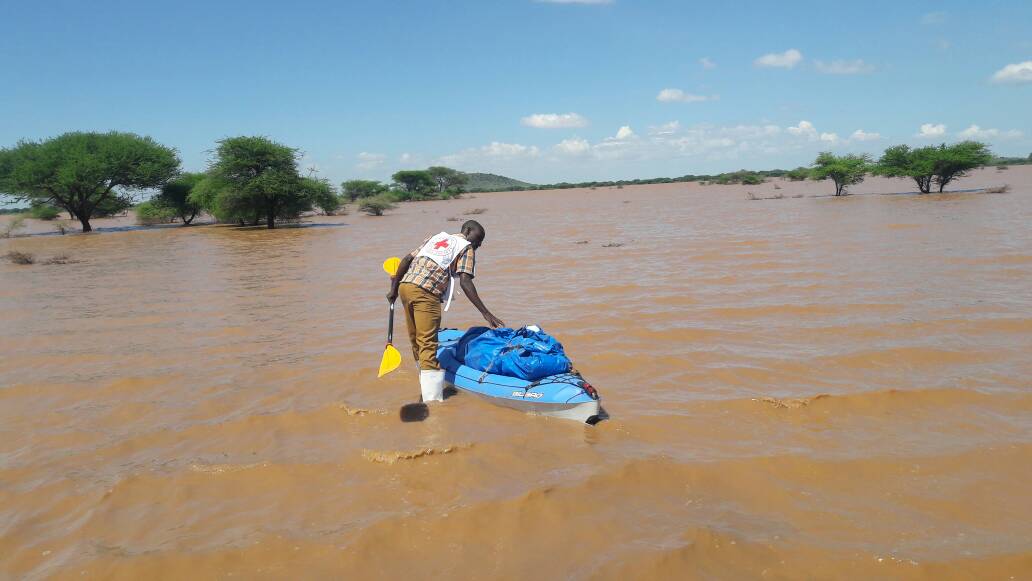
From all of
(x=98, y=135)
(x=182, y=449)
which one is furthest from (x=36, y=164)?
(x=182, y=449)

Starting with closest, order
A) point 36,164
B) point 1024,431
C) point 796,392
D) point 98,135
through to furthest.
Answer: point 1024,431 → point 796,392 → point 36,164 → point 98,135

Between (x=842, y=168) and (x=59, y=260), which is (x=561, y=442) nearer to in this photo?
(x=59, y=260)

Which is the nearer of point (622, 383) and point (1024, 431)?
point (1024, 431)

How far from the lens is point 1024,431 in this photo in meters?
4.51

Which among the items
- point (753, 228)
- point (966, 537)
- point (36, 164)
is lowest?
point (966, 537)

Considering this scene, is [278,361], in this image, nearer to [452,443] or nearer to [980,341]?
[452,443]

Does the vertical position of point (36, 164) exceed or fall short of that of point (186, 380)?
it exceeds it

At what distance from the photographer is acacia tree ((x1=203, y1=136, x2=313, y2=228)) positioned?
86.8 ft

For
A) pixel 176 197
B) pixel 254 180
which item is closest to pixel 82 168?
pixel 176 197

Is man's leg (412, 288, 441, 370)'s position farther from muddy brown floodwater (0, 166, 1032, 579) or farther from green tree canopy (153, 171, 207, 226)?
green tree canopy (153, 171, 207, 226)

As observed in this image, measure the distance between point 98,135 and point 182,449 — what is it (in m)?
33.2

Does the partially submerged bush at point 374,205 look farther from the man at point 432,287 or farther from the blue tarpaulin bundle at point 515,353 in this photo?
the man at point 432,287

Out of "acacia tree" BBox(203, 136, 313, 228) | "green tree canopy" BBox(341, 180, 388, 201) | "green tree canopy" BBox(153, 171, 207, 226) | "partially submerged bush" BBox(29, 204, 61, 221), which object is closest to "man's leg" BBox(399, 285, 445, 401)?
"acacia tree" BBox(203, 136, 313, 228)

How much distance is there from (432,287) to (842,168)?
30.7m
